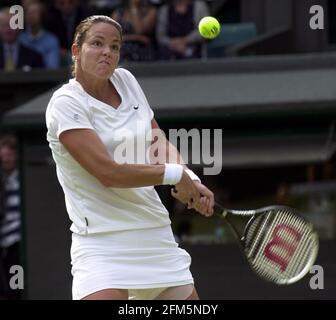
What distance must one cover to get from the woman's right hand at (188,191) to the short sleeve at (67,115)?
440mm

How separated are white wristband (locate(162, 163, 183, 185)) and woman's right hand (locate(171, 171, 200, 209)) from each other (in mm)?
26

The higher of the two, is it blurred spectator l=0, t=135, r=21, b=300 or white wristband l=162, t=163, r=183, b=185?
white wristband l=162, t=163, r=183, b=185

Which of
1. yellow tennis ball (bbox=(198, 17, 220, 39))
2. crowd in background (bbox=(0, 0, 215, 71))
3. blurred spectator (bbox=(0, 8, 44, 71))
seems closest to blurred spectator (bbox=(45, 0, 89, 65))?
crowd in background (bbox=(0, 0, 215, 71))

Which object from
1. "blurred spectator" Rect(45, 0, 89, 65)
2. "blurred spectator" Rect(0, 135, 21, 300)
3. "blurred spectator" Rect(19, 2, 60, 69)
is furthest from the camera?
"blurred spectator" Rect(45, 0, 89, 65)

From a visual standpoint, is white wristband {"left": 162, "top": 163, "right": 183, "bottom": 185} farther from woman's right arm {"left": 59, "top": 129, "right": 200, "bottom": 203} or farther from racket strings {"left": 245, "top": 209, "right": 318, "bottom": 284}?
racket strings {"left": 245, "top": 209, "right": 318, "bottom": 284}

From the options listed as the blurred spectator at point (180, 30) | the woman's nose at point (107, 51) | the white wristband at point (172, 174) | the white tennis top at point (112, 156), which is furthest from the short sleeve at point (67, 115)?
the blurred spectator at point (180, 30)

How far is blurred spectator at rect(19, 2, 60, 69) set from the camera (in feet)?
34.1

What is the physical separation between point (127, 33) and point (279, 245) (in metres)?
5.16

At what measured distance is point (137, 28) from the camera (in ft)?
34.0

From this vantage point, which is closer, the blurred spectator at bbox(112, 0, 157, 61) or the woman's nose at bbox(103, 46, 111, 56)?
the woman's nose at bbox(103, 46, 111, 56)

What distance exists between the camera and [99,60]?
16.7ft

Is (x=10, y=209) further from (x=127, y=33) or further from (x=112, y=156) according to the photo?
(x=112, y=156)

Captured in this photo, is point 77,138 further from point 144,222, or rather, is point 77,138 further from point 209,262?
point 209,262
